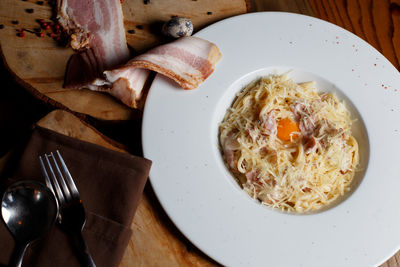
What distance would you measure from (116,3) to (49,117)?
3.86 feet

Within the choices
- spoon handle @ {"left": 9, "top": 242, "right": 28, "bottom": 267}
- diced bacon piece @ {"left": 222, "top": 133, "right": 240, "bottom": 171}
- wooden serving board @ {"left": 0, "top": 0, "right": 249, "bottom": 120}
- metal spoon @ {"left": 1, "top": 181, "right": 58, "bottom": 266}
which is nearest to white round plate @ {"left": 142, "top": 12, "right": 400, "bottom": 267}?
diced bacon piece @ {"left": 222, "top": 133, "right": 240, "bottom": 171}

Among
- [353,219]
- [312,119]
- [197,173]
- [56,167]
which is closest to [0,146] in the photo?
[56,167]

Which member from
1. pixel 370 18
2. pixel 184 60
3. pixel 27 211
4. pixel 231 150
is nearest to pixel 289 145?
pixel 231 150

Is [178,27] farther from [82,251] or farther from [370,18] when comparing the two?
[370,18]

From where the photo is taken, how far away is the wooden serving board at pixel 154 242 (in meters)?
2.58

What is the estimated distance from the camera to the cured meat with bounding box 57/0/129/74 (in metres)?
3.19

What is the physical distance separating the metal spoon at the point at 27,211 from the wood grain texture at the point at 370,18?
307 cm

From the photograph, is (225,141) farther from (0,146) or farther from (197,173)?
(0,146)

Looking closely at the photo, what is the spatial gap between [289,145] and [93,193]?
1.57m

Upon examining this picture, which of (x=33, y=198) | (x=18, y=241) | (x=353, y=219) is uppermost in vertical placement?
(x=353, y=219)

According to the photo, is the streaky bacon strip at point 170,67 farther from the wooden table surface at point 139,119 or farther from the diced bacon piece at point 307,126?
the diced bacon piece at point 307,126

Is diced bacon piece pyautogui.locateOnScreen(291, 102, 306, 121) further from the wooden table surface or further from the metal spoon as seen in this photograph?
the metal spoon

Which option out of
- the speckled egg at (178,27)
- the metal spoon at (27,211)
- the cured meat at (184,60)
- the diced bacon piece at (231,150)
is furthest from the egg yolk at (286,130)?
the metal spoon at (27,211)

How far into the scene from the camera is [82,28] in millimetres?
3336
